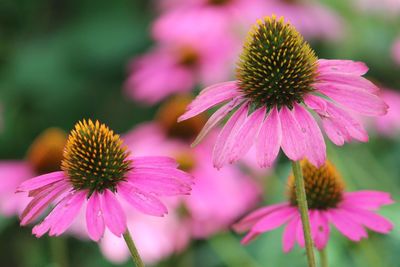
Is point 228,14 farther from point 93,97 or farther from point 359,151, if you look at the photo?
point 93,97

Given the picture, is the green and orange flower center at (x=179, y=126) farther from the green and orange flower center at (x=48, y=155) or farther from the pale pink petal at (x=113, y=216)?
the pale pink petal at (x=113, y=216)

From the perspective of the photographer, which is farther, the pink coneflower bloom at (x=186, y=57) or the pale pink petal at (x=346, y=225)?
the pink coneflower bloom at (x=186, y=57)

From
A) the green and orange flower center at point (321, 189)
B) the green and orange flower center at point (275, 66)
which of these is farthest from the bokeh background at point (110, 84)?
the green and orange flower center at point (275, 66)

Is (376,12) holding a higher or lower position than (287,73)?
lower

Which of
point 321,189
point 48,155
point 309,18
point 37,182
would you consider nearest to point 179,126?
point 48,155

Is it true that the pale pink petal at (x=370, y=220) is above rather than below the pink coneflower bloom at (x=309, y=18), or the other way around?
below

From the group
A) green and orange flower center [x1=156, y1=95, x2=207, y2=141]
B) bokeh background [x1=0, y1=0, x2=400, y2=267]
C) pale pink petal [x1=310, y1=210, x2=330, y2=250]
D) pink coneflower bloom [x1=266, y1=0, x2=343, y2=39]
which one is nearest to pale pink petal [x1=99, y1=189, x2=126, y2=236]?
pale pink petal [x1=310, y1=210, x2=330, y2=250]

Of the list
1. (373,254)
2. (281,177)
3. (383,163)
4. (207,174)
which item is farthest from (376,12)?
(373,254)

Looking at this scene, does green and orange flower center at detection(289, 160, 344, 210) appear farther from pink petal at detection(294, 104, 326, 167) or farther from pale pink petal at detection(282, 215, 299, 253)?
pink petal at detection(294, 104, 326, 167)
